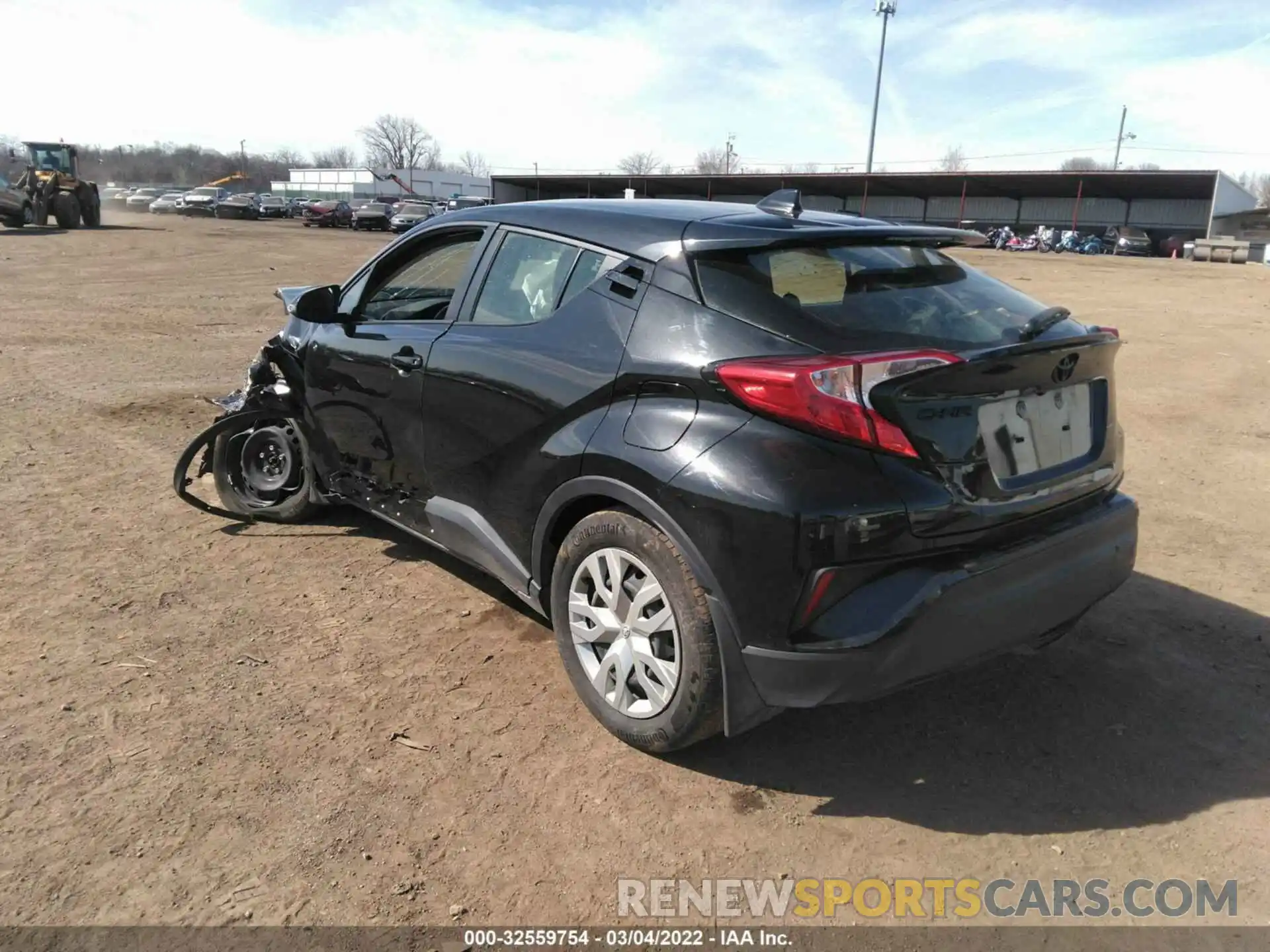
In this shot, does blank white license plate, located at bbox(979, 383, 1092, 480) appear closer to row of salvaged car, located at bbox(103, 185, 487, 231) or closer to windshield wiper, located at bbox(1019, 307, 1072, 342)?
windshield wiper, located at bbox(1019, 307, 1072, 342)

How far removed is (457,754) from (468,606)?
113cm

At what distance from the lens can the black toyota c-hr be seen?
246cm

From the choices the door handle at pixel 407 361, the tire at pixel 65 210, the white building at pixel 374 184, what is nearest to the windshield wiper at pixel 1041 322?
the door handle at pixel 407 361

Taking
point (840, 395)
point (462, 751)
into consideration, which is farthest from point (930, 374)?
point (462, 751)

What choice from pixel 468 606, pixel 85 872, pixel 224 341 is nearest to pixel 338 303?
pixel 468 606

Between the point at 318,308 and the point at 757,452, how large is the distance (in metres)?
2.68

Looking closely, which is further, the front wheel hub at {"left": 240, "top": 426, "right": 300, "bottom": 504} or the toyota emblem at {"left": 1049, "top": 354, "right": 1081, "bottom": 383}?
the front wheel hub at {"left": 240, "top": 426, "right": 300, "bottom": 504}

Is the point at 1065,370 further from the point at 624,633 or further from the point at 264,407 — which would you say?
the point at 264,407

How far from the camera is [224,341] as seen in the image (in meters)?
11.3

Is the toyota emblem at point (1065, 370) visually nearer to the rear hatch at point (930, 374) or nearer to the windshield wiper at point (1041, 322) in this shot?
the rear hatch at point (930, 374)

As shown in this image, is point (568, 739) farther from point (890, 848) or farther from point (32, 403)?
point (32, 403)

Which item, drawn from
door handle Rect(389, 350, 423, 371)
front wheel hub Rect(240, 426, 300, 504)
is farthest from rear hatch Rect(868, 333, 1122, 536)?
front wheel hub Rect(240, 426, 300, 504)

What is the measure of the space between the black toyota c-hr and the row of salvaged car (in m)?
38.3

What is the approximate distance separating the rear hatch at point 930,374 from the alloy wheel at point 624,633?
717mm
